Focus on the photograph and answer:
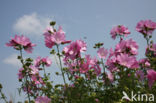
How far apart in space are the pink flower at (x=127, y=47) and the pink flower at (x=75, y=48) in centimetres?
65

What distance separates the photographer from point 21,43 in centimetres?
367

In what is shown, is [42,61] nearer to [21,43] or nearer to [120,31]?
[21,43]

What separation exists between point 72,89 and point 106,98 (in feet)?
2.50

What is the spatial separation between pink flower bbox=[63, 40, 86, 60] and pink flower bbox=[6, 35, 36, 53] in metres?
0.70

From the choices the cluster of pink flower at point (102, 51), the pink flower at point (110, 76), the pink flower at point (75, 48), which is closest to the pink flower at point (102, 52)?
the cluster of pink flower at point (102, 51)

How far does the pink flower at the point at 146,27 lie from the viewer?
4.46 m

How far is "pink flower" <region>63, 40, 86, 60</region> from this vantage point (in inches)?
141

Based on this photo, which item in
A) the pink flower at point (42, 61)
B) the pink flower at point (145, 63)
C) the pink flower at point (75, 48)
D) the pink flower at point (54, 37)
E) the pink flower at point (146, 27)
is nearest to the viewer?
the pink flower at point (54, 37)

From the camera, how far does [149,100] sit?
3117mm

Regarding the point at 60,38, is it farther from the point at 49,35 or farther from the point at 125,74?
the point at 125,74

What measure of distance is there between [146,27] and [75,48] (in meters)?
1.86

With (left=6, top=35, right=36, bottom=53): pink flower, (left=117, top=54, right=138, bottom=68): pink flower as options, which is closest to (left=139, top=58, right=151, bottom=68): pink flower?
(left=117, top=54, right=138, bottom=68): pink flower

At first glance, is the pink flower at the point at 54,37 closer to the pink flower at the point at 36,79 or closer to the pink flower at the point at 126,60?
the pink flower at the point at 126,60

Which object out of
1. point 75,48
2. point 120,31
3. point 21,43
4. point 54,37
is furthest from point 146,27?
point 21,43
